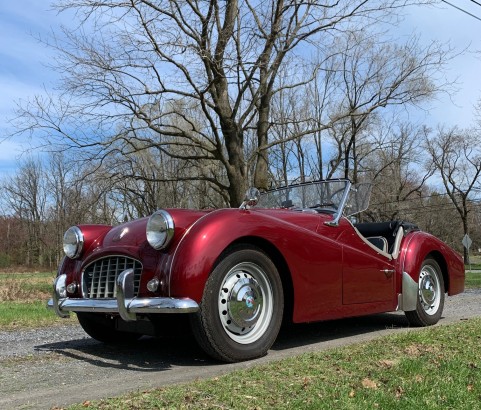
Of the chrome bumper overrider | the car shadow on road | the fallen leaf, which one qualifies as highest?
the chrome bumper overrider

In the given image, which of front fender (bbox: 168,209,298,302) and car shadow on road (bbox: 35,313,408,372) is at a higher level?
front fender (bbox: 168,209,298,302)

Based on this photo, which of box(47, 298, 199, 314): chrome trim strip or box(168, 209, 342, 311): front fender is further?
box(168, 209, 342, 311): front fender

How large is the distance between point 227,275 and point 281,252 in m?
0.54

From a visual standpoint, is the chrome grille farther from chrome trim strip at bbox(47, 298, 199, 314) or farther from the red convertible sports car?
chrome trim strip at bbox(47, 298, 199, 314)

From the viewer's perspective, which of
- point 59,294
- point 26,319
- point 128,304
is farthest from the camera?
point 26,319

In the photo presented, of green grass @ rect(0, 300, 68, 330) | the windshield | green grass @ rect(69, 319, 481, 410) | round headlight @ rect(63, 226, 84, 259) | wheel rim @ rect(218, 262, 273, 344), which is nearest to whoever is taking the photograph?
green grass @ rect(69, 319, 481, 410)

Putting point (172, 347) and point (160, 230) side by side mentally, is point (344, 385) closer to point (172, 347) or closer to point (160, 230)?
point (160, 230)

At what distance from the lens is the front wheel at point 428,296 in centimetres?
586

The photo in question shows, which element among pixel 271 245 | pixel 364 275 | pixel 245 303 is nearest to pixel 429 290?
pixel 364 275

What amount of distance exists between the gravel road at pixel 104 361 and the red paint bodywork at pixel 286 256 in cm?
48

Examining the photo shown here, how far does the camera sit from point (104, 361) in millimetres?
4223

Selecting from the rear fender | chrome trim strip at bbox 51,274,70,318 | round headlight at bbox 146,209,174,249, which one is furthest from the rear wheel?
the rear fender

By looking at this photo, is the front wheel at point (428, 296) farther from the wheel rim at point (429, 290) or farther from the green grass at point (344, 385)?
the green grass at point (344, 385)

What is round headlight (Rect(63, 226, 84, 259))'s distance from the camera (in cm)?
462
